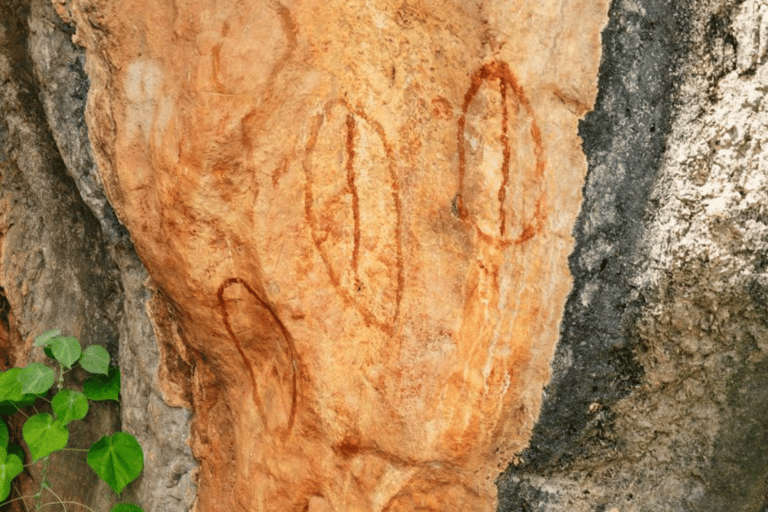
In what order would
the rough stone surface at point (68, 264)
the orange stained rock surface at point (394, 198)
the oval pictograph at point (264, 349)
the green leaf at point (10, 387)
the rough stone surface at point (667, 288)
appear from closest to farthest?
1. the rough stone surface at point (667, 288)
2. the orange stained rock surface at point (394, 198)
3. the oval pictograph at point (264, 349)
4. the rough stone surface at point (68, 264)
5. the green leaf at point (10, 387)

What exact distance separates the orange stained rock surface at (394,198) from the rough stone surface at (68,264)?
0.88 ft

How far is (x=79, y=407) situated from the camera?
70.4 inches

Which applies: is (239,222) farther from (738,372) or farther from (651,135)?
(738,372)

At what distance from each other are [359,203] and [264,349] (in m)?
0.39

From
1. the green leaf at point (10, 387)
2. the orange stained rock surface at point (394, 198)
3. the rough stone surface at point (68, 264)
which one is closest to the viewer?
the orange stained rock surface at point (394, 198)

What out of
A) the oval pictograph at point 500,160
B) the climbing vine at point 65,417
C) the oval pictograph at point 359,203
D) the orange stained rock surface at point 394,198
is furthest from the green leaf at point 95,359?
the oval pictograph at point 500,160

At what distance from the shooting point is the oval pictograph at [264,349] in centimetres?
155

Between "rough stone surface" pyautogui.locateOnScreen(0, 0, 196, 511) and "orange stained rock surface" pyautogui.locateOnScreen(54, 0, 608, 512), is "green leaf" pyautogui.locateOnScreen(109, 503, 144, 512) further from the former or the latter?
"orange stained rock surface" pyautogui.locateOnScreen(54, 0, 608, 512)

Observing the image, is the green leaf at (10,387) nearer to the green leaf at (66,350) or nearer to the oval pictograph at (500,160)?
the green leaf at (66,350)

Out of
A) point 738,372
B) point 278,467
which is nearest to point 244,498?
point 278,467

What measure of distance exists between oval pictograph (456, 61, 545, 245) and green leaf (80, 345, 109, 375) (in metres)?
0.92

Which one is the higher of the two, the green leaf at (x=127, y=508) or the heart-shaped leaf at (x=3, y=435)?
the heart-shaped leaf at (x=3, y=435)

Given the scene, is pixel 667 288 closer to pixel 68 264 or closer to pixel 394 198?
pixel 394 198

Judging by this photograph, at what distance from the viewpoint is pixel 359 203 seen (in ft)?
4.75
